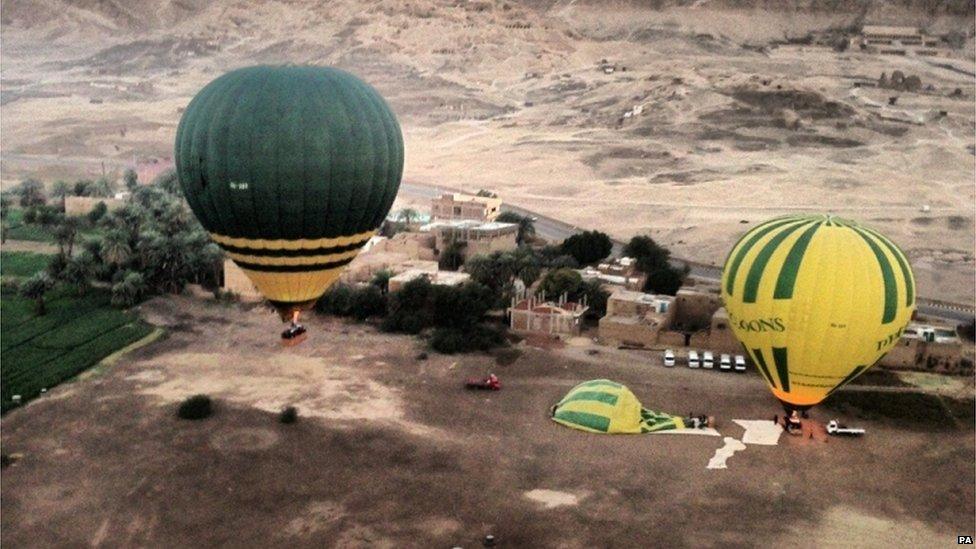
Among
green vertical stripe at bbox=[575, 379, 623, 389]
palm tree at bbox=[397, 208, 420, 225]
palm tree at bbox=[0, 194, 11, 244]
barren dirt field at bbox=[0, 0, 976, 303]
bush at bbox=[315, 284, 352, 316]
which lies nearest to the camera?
green vertical stripe at bbox=[575, 379, 623, 389]

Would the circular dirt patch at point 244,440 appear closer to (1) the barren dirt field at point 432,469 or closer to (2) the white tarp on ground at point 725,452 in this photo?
(1) the barren dirt field at point 432,469

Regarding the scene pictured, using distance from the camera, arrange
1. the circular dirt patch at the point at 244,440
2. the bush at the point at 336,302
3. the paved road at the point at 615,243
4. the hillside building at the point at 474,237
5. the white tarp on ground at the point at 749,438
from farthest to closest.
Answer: the hillside building at the point at 474,237 < the paved road at the point at 615,243 < the bush at the point at 336,302 < the circular dirt patch at the point at 244,440 < the white tarp on ground at the point at 749,438

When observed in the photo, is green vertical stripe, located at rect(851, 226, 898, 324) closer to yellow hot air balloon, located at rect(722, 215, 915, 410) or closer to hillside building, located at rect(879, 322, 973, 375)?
yellow hot air balloon, located at rect(722, 215, 915, 410)

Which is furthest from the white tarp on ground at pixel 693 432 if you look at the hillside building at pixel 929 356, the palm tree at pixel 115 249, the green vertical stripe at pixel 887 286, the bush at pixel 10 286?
the bush at pixel 10 286

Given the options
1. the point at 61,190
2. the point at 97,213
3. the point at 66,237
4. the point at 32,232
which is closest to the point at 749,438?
the point at 66,237

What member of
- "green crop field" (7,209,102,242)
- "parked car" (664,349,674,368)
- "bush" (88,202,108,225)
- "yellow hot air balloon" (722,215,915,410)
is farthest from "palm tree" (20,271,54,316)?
"yellow hot air balloon" (722,215,915,410)

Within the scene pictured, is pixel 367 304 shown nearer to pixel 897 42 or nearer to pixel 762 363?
pixel 762 363
